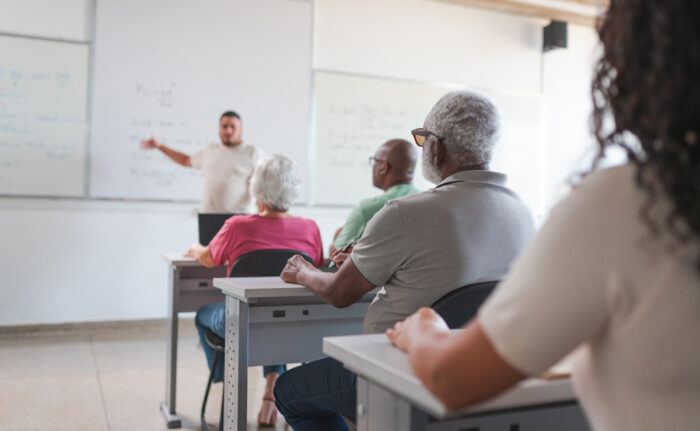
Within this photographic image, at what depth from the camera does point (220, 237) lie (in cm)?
255

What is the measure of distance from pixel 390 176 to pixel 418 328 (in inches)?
81.3

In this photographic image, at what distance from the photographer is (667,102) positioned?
59 centimetres

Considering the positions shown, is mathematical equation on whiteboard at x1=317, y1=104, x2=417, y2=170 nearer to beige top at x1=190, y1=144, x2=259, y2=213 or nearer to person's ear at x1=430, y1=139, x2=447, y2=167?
beige top at x1=190, y1=144, x2=259, y2=213

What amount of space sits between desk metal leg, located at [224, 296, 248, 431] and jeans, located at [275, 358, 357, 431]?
242mm

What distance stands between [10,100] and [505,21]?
4.20m

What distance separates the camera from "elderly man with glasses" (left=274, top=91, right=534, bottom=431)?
1.45 meters

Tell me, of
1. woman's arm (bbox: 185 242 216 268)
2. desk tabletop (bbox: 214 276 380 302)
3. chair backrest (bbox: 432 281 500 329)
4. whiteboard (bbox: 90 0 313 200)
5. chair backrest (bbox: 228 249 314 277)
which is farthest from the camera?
whiteboard (bbox: 90 0 313 200)

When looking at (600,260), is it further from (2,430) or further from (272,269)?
(2,430)

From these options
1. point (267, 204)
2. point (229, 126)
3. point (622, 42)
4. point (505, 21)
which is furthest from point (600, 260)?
point (505, 21)

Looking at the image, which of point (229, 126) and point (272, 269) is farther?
point (229, 126)

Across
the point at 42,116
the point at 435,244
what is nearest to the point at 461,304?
the point at 435,244

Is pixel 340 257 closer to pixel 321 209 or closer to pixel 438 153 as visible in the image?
pixel 438 153

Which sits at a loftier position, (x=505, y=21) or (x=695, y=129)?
(x=505, y=21)

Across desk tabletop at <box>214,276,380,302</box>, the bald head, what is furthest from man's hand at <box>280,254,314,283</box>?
the bald head
